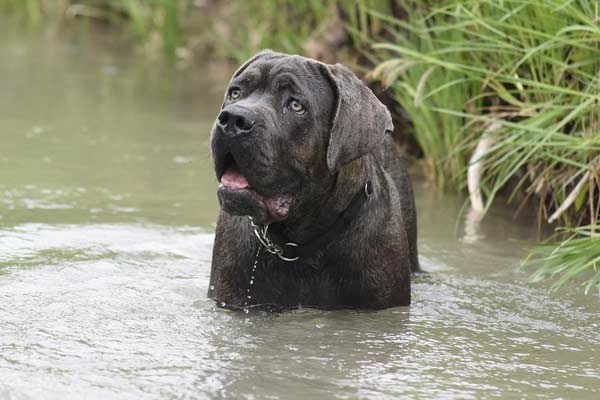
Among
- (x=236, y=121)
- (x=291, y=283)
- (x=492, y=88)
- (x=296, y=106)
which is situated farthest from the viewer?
(x=492, y=88)

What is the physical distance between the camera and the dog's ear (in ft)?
15.4

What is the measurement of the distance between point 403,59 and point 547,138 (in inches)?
59.3

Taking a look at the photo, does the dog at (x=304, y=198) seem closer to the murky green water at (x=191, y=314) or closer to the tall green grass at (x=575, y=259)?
the murky green water at (x=191, y=314)

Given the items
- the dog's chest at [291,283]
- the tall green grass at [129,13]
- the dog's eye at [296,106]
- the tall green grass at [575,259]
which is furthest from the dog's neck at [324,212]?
the tall green grass at [129,13]

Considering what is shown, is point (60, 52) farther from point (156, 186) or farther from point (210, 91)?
point (156, 186)

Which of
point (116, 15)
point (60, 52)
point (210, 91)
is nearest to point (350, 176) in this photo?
point (210, 91)

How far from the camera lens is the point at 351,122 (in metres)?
4.73

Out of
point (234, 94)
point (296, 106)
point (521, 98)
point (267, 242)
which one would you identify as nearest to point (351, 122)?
point (296, 106)

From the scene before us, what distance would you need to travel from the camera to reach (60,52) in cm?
1295

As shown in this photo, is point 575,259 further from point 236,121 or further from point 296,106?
point 236,121

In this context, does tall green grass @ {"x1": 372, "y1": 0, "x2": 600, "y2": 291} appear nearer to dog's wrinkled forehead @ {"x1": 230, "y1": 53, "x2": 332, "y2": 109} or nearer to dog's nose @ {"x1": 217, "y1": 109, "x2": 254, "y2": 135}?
dog's wrinkled forehead @ {"x1": 230, "y1": 53, "x2": 332, "y2": 109}

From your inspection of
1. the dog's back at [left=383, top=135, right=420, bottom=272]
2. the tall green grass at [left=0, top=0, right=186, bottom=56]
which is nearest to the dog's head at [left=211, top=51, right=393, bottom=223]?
the dog's back at [left=383, top=135, right=420, bottom=272]

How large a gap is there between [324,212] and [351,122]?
0.40 m

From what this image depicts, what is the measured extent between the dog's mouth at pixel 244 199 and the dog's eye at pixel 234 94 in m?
0.33
